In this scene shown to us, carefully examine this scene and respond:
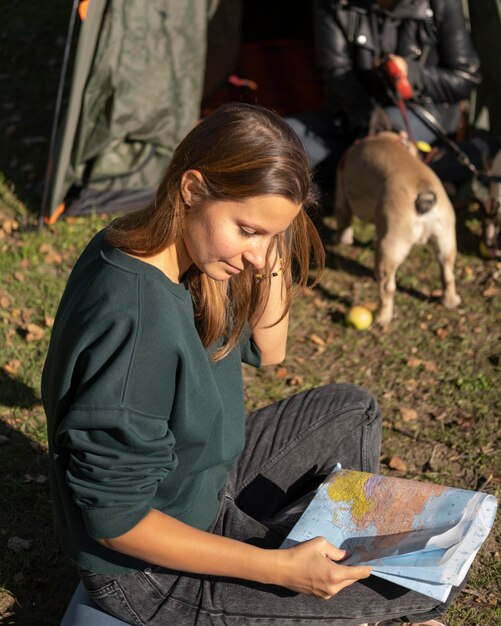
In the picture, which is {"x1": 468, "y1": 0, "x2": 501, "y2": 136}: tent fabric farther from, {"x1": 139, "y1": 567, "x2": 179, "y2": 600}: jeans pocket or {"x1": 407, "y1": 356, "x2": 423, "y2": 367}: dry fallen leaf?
{"x1": 139, "y1": 567, "x2": 179, "y2": 600}: jeans pocket

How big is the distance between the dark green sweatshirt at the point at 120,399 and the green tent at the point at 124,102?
3.39 m

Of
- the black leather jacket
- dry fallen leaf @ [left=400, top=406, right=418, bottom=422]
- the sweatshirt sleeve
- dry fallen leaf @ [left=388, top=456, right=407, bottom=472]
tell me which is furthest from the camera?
the black leather jacket

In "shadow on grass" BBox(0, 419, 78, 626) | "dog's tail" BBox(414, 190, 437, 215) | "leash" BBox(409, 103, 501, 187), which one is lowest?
"shadow on grass" BBox(0, 419, 78, 626)

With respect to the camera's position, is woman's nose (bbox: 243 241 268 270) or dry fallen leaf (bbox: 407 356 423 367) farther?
dry fallen leaf (bbox: 407 356 423 367)

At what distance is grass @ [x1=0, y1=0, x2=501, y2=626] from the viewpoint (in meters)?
3.13

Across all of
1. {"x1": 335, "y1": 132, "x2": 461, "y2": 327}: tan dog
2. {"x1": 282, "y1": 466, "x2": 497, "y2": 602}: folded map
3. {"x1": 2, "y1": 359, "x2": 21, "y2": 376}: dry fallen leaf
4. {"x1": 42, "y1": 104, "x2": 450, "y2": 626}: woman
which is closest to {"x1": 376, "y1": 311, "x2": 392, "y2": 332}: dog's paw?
{"x1": 335, "y1": 132, "x2": 461, "y2": 327}: tan dog

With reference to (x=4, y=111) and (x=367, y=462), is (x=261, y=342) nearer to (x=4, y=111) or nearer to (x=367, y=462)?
(x=367, y=462)

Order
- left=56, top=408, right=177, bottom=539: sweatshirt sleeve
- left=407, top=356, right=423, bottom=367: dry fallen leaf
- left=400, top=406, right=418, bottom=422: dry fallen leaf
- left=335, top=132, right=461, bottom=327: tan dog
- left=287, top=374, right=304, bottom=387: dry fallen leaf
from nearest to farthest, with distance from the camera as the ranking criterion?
left=56, top=408, right=177, bottom=539: sweatshirt sleeve → left=400, top=406, right=418, bottom=422: dry fallen leaf → left=287, top=374, right=304, bottom=387: dry fallen leaf → left=407, top=356, right=423, bottom=367: dry fallen leaf → left=335, top=132, right=461, bottom=327: tan dog

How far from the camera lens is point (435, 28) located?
5.56 metres

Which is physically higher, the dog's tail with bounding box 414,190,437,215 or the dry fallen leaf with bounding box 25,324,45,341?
the dog's tail with bounding box 414,190,437,215

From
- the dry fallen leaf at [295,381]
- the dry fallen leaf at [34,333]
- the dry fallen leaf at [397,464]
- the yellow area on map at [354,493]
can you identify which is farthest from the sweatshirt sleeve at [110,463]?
the dry fallen leaf at [34,333]

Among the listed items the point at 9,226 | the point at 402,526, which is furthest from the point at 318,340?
the point at 402,526

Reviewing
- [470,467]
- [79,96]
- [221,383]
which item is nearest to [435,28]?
[79,96]

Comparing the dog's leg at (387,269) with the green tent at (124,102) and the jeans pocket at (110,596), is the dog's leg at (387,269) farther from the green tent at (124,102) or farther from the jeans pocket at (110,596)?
the jeans pocket at (110,596)
